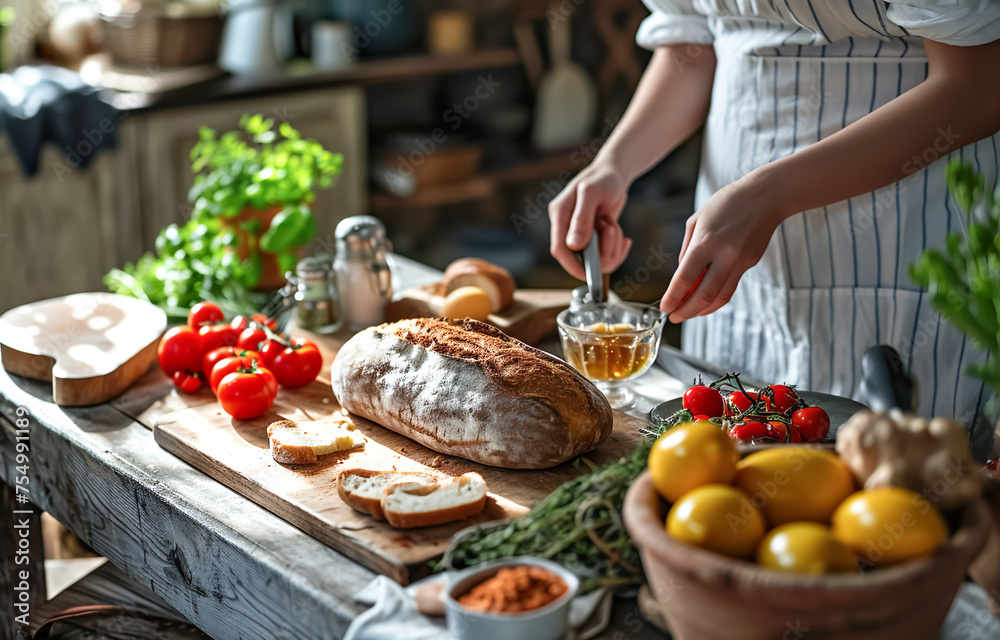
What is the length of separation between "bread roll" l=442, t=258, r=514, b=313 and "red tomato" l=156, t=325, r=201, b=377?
0.52 metres

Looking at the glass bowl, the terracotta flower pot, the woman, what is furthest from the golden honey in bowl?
the terracotta flower pot

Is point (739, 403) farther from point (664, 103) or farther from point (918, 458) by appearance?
point (664, 103)

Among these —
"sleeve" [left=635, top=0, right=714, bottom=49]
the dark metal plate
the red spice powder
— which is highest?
"sleeve" [left=635, top=0, right=714, bottom=49]

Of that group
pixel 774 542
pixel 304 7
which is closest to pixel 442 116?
pixel 304 7

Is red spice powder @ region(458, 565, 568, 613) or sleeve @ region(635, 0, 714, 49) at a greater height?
sleeve @ region(635, 0, 714, 49)

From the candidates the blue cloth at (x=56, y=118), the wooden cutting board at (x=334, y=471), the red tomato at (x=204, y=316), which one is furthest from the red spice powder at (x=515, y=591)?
the blue cloth at (x=56, y=118)

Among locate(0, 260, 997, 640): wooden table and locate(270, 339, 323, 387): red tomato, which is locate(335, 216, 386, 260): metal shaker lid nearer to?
locate(270, 339, 323, 387): red tomato

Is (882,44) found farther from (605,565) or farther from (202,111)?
(202,111)

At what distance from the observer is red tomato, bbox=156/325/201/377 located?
157 centimetres

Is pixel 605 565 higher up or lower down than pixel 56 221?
higher up

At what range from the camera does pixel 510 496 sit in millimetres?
1189

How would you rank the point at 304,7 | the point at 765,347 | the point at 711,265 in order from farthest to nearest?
1. the point at 304,7
2. the point at 765,347
3. the point at 711,265

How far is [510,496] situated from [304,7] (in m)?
3.03

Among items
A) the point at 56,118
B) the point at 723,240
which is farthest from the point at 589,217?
the point at 56,118
